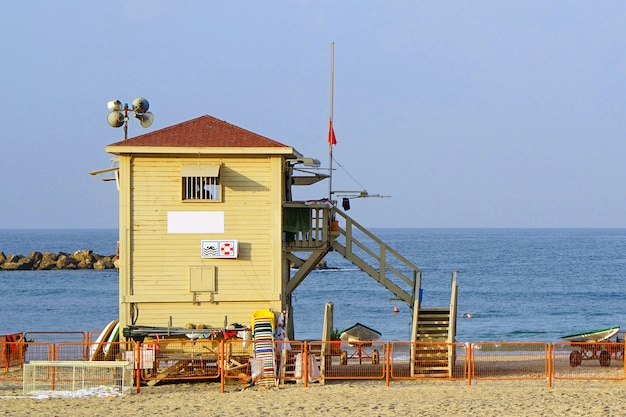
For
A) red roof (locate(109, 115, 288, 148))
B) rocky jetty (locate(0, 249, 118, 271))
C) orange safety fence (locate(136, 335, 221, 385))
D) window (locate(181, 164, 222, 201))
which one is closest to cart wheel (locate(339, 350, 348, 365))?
orange safety fence (locate(136, 335, 221, 385))

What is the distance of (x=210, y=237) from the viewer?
2464 cm

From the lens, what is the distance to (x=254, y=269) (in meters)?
24.6

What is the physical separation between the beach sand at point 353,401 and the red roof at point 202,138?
5668mm

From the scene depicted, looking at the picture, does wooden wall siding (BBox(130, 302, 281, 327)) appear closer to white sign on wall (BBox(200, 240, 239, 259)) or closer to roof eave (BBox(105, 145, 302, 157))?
white sign on wall (BBox(200, 240, 239, 259))

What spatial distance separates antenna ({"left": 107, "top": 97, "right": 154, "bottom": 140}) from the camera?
2703 centimetres

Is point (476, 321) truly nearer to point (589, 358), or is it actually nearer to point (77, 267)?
point (589, 358)

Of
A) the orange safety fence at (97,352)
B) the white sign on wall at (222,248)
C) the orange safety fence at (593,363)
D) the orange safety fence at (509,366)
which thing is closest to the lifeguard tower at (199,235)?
the white sign on wall at (222,248)

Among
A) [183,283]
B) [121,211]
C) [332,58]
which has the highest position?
[332,58]

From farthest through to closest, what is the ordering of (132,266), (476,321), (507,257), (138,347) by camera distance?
(507,257)
(476,321)
(132,266)
(138,347)

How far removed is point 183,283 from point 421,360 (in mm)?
5984

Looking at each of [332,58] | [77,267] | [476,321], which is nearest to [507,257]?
[77,267]

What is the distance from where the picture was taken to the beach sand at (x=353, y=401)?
19.3 meters

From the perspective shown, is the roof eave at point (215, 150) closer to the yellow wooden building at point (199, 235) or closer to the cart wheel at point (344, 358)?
the yellow wooden building at point (199, 235)

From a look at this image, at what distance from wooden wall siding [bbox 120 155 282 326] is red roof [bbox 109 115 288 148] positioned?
0.38 metres
